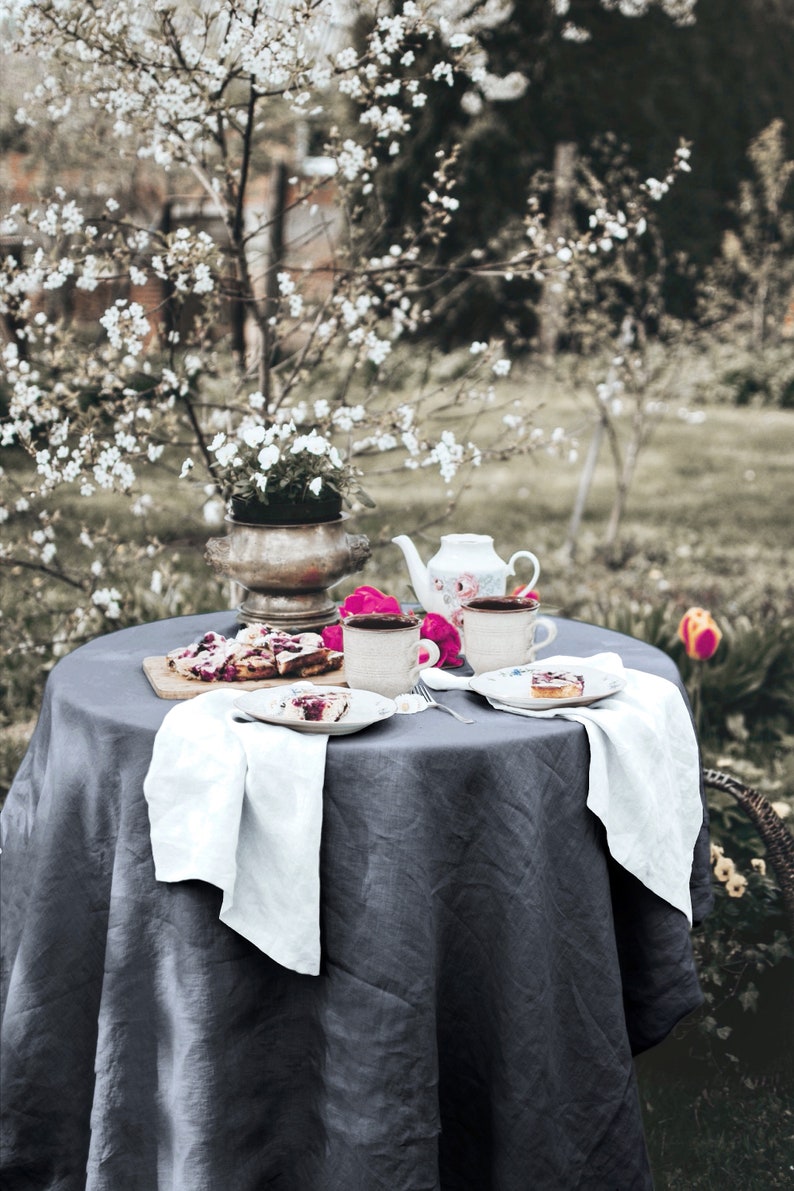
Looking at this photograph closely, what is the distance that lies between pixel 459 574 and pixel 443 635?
0.40 ft

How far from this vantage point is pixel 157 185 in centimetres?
896

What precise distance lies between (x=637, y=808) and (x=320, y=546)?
2.46 ft

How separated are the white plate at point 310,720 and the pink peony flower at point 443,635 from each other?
22 centimetres

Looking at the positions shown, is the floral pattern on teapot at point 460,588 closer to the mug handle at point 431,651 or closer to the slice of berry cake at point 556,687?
the mug handle at point 431,651

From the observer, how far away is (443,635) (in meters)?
1.92

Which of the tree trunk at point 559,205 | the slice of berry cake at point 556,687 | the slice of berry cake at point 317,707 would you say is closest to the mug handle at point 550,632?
the slice of berry cake at point 556,687

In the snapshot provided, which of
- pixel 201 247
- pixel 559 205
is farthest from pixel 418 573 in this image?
pixel 559 205

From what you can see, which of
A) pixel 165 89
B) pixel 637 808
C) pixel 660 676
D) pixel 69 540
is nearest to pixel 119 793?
pixel 637 808

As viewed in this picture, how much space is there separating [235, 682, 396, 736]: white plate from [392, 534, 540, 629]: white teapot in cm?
33

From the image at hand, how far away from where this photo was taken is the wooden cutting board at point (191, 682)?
69.8 inches

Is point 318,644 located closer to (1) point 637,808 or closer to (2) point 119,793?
(2) point 119,793

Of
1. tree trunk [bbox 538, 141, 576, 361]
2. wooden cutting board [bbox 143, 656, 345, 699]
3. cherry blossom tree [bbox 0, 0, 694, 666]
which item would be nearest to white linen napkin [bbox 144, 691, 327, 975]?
wooden cutting board [bbox 143, 656, 345, 699]

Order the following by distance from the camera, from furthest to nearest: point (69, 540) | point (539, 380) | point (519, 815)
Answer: point (539, 380), point (69, 540), point (519, 815)

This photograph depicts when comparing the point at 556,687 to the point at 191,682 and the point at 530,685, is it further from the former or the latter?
the point at 191,682
